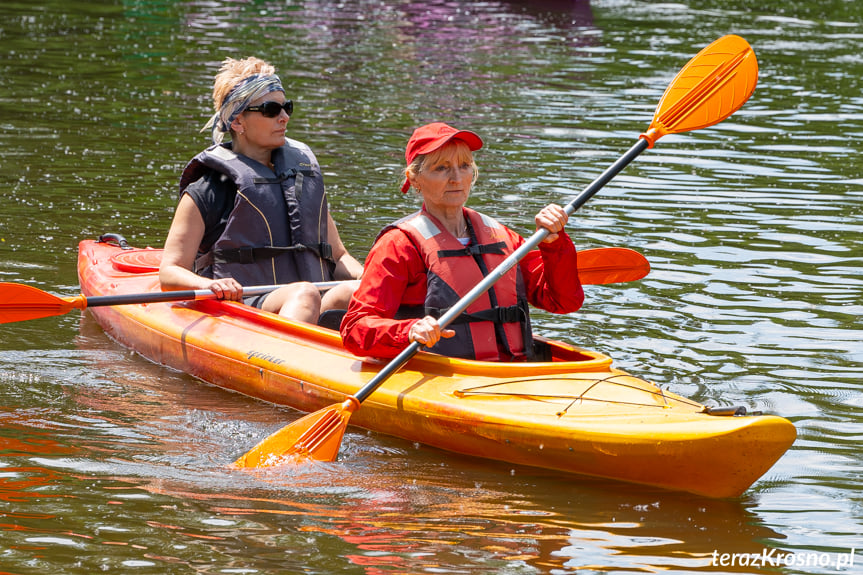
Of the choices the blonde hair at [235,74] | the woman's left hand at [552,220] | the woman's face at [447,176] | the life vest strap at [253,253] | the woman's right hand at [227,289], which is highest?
the blonde hair at [235,74]

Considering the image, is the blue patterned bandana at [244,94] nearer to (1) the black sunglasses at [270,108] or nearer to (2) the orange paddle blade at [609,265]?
(1) the black sunglasses at [270,108]

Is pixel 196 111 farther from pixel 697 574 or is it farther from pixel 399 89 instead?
pixel 697 574

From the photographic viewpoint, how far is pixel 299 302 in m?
5.25

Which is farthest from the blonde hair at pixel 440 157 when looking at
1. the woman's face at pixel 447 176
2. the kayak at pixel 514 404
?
the kayak at pixel 514 404

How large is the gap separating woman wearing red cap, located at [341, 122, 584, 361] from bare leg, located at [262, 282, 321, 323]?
62 cm

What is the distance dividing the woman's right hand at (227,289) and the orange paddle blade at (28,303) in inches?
23.1

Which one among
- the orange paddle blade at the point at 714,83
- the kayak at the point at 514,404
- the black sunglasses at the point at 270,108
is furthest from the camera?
the black sunglasses at the point at 270,108

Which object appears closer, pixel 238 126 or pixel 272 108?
pixel 272 108

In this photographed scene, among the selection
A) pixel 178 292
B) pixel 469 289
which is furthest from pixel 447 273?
pixel 178 292

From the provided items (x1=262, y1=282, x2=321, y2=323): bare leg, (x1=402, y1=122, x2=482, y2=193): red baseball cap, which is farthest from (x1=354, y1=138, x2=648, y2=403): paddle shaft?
(x1=262, y1=282, x2=321, y2=323): bare leg

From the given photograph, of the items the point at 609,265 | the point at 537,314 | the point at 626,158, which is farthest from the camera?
the point at 537,314

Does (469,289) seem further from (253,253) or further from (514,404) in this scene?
(253,253)

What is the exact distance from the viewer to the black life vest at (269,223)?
18.0ft

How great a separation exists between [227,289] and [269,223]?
373 mm
